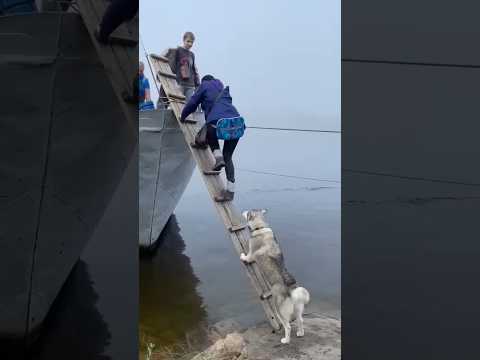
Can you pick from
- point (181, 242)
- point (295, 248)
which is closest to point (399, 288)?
point (295, 248)

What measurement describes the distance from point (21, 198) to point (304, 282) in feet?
3.21

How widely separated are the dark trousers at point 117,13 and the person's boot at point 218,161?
20.2 inches

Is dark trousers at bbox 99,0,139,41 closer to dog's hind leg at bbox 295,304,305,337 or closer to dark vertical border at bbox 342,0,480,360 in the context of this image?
dark vertical border at bbox 342,0,480,360

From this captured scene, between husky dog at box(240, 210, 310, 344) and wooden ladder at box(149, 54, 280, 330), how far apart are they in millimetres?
25

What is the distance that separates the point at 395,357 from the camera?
1.32 metres

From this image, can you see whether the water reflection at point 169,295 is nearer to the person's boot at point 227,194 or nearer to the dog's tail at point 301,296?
the person's boot at point 227,194

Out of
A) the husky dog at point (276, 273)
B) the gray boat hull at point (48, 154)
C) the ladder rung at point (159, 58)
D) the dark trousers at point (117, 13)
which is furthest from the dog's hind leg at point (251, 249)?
the dark trousers at point (117, 13)

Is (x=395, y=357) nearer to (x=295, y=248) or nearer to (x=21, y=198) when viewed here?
(x=295, y=248)

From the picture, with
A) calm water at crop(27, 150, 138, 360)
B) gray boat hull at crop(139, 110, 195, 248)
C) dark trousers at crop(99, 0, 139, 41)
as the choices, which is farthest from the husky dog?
dark trousers at crop(99, 0, 139, 41)

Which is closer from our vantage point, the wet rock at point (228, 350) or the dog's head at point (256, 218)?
the wet rock at point (228, 350)

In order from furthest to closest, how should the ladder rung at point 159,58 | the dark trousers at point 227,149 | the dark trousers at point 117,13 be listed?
1. the dark trousers at point 227,149
2. the ladder rung at point 159,58
3. the dark trousers at point 117,13

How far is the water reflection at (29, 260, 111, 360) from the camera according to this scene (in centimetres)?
136

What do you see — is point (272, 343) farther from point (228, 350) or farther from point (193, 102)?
point (193, 102)

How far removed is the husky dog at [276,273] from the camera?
1.38 m
